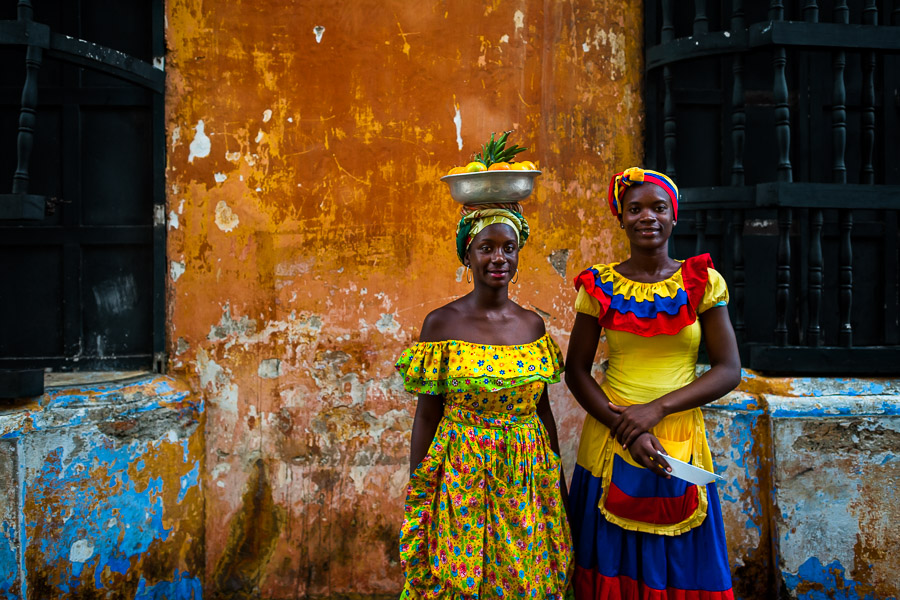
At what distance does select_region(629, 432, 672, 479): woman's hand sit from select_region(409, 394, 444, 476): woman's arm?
25.8 inches

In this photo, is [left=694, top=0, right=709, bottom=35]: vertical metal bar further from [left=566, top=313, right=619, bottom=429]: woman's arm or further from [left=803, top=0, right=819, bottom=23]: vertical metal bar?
[left=566, top=313, right=619, bottom=429]: woman's arm

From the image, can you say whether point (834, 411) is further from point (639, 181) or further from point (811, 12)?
point (811, 12)

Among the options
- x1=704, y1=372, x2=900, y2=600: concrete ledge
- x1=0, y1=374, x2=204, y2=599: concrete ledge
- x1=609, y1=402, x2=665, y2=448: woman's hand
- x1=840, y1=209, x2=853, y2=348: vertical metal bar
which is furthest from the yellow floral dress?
x1=840, y1=209, x2=853, y2=348: vertical metal bar

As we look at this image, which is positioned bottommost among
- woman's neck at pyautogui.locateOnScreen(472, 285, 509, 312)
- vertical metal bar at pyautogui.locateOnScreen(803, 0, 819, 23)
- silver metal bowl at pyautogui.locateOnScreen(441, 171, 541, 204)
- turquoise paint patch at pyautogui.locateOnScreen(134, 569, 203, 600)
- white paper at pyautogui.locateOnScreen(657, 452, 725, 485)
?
turquoise paint patch at pyautogui.locateOnScreen(134, 569, 203, 600)

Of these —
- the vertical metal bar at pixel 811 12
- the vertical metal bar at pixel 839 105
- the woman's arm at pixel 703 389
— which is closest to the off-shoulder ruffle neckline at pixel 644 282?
the woman's arm at pixel 703 389

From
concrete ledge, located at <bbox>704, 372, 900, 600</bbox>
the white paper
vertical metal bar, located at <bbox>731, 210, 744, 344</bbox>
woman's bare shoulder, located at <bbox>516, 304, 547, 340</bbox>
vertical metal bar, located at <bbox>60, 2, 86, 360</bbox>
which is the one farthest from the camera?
vertical metal bar, located at <bbox>60, 2, 86, 360</bbox>

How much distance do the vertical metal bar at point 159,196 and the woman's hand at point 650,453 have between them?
2381 mm

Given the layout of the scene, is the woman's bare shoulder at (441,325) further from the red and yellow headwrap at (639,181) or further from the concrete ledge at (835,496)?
the concrete ledge at (835,496)

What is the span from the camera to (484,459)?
7.68 ft

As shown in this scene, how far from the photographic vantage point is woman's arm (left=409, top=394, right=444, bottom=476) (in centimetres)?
243

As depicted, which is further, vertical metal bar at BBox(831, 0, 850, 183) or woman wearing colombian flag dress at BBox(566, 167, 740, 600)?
vertical metal bar at BBox(831, 0, 850, 183)

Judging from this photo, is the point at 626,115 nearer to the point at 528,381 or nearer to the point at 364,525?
the point at 528,381

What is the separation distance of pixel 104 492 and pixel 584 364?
218 cm

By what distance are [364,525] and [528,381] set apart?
1638mm
